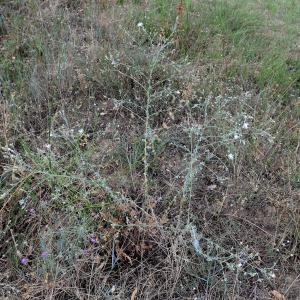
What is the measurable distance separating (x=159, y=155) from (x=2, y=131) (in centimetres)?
100

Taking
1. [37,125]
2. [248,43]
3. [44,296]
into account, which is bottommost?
[44,296]

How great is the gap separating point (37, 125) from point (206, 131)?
1144 mm

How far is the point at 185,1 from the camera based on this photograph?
3703mm

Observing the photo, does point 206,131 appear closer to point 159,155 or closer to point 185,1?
point 159,155

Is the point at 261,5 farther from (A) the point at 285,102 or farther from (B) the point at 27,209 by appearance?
(B) the point at 27,209

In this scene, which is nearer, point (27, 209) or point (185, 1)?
point (27, 209)

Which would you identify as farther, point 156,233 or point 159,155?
point 159,155

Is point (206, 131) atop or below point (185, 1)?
below

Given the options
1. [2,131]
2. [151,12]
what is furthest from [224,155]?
[151,12]

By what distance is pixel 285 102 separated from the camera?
121 inches

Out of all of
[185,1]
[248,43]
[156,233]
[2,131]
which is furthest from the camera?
[185,1]

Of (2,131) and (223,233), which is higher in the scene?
(2,131)

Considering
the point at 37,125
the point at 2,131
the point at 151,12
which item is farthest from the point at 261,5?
the point at 2,131

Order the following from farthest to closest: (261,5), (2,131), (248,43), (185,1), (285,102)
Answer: (261,5)
(185,1)
(248,43)
(285,102)
(2,131)
